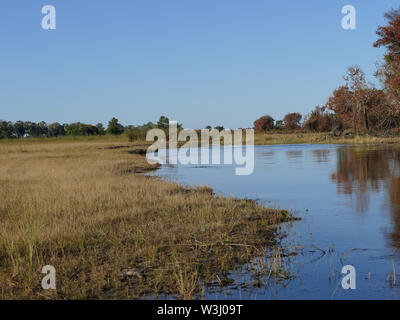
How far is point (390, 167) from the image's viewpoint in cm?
2277

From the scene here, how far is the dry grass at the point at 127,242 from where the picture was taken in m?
6.36

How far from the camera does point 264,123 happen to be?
422 ft

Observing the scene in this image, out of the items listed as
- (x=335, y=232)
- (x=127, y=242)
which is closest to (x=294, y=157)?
(x=335, y=232)

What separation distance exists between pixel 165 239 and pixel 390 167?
18.1 meters

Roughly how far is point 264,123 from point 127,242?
122898 millimetres

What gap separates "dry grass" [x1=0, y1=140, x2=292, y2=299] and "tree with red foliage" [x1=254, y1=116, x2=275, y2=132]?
117m

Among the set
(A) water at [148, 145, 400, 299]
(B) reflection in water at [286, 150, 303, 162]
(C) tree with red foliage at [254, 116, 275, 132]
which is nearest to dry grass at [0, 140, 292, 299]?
(A) water at [148, 145, 400, 299]

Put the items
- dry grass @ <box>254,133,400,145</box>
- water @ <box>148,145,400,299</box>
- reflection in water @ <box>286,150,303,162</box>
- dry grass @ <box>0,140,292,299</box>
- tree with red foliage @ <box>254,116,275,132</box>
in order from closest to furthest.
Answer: water @ <box>148,145,400,299</box>, dry grass @ <box>0,140,292,299</box>, reflection in water @ <box>286,150,303,162</box>, dry grass @ <box>254,133,400,145</box>, tree with red foliage @ <box>254,116,275,132</box>

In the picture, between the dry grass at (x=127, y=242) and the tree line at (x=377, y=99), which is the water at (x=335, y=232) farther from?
the tree line at (x=377, y=99)

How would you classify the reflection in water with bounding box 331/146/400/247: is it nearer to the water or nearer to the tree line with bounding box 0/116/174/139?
the water

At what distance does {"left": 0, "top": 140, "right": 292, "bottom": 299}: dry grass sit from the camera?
6.36 meters

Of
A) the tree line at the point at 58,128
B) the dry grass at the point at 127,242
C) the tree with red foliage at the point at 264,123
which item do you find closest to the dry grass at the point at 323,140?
the tree line at the point at 58,128

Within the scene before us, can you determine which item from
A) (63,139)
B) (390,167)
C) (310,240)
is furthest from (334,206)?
(63,139)

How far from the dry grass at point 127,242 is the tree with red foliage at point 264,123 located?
11686 cm
